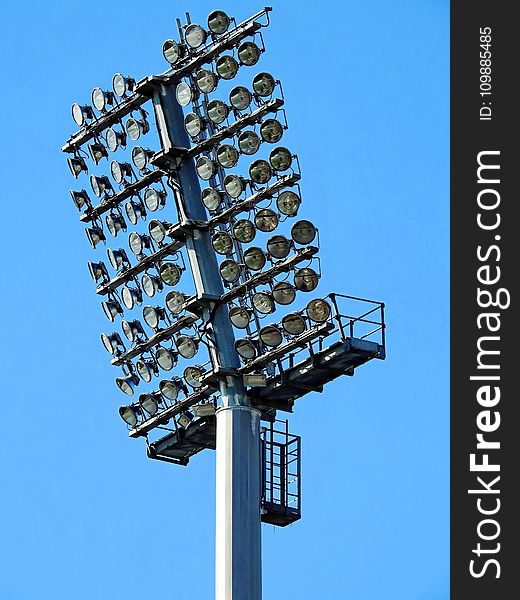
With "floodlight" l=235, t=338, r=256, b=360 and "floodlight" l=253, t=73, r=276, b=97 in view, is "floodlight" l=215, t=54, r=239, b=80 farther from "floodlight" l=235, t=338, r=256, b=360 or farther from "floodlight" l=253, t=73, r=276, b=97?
"floodlight" l=235, t=338, r=256, b=360

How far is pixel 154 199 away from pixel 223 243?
171 inches

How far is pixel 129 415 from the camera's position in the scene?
68500 mm

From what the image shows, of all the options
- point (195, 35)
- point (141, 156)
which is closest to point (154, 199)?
point (141, 156)

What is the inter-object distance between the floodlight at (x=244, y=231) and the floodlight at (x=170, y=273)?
11.8ft

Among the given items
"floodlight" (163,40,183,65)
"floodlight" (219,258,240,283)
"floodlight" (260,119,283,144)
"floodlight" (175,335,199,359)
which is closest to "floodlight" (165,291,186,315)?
"floodlight" (175,335,199,359)

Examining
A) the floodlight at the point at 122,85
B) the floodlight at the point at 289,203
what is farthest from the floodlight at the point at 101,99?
the floodlight at the point at 289,203

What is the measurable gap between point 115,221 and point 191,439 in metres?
6.77

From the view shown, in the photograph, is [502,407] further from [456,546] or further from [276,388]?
[276,388]

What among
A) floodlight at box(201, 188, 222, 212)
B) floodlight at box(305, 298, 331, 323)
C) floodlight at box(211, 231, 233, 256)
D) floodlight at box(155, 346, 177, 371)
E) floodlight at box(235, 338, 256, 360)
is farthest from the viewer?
floodlight at box(155, 346, 177, 371)

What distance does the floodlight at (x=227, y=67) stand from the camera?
65.3m

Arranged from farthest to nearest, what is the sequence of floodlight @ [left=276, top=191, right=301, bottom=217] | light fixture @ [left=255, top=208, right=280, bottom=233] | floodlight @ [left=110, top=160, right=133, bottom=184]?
floodlight @ [left=110, top=160, right=133, bottom=184] → light fixture @ [left=255, top=208, right=280, bottom=233] → floodlight @ [left=276, top=191, right=301, bottom=217]

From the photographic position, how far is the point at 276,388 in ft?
210

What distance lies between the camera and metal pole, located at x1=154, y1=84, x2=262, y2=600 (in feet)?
207

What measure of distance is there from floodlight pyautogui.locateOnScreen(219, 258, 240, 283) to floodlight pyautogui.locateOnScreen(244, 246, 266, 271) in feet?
2.12
